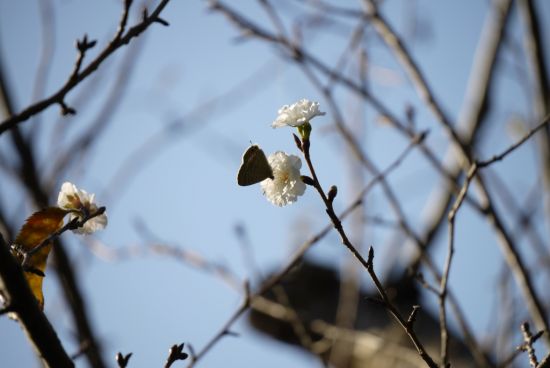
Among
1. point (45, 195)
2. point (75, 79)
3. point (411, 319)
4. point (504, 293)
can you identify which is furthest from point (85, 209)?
point (504, 293)

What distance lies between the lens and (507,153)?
1032 mm

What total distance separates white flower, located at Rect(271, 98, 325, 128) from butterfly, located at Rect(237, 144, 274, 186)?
99mm

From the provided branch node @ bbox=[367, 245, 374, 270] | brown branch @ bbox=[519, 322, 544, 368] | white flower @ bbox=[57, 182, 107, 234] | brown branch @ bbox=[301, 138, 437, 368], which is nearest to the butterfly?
brown branch @ bbox=[301, 138, 437, 368]

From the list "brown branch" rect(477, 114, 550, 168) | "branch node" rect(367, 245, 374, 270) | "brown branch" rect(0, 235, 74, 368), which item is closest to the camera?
"brown branch" rect(0, 235, 74, 368)

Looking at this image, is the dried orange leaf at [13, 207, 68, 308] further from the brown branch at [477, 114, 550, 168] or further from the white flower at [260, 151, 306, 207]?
the brown branch at [477, 114, 550, 168]

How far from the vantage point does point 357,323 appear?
118 inches

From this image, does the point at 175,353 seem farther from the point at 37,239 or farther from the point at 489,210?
the point at 489,210

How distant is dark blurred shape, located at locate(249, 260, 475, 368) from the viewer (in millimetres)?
2354

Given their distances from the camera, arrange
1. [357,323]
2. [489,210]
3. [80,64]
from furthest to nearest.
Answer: [357,323] < [489,210] < [80,64]

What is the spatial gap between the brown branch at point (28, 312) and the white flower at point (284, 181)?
46 cm

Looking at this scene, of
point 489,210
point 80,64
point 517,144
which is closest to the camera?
point 80,64

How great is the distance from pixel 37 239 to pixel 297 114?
21.9 inches

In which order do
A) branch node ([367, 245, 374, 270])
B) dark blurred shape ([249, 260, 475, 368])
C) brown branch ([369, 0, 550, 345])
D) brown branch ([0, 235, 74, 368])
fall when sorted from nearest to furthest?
1. brown branch ([0, 235, 74, 368])
2. branch node ([367, 245, 374, 270])
3. brown branch ([369, 0, 550, 345])
4. dark blurred shape ([249, 260, 475, 368])

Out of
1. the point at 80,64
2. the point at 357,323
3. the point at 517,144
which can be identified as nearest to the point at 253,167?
the point at 80,64
